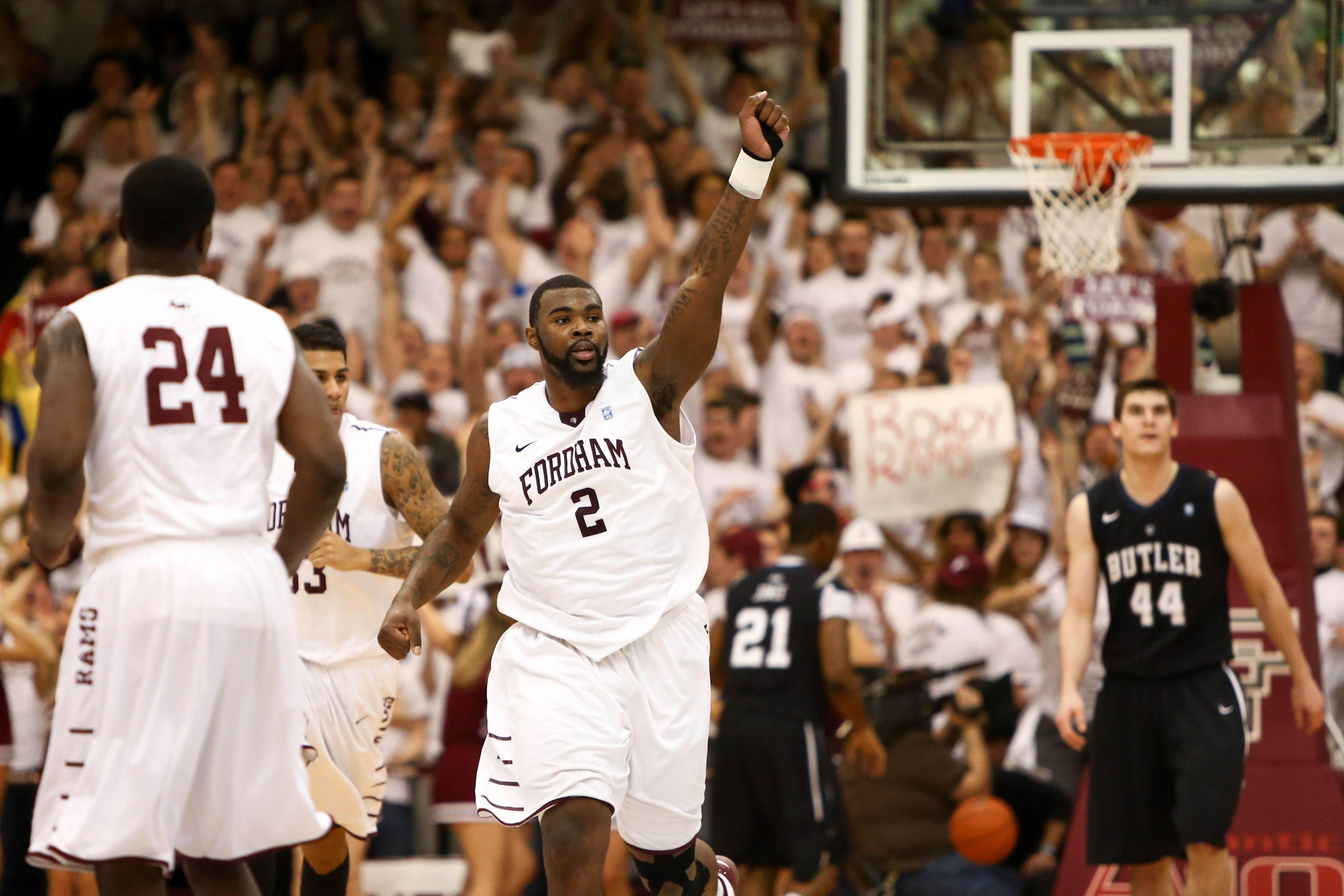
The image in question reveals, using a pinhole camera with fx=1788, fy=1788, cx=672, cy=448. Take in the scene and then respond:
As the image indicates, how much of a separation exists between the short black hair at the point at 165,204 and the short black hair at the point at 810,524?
5481 mm

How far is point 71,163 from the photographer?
15.2 meters

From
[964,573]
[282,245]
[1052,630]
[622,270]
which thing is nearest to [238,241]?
[282,245]

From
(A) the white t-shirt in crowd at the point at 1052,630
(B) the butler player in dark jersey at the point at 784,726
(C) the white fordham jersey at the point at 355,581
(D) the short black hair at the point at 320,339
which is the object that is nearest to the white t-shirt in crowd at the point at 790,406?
(A) the white t-shirt in crowd at the point at 1052,630

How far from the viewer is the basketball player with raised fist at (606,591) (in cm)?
613

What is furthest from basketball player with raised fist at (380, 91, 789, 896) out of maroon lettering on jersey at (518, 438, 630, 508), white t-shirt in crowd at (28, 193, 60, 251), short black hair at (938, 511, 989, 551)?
white t-shirt in crowd at (28, 193, 60, 251)

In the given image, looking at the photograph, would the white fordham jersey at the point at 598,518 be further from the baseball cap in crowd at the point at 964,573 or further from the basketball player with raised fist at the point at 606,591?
the baseball cap in crowd at the point at 964,573

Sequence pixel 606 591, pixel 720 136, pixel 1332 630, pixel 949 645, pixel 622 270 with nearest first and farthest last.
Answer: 1. pixel 606 591
2. pixel 1332 630
3. pixel 949 645
4. pixel 622 270
5. pixel 720 136

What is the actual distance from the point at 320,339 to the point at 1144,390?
3683 millimetres

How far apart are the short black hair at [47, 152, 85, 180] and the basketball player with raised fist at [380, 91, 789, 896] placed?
988cm

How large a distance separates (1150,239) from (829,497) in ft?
11.7

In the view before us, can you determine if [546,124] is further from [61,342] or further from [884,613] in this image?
[61,342]

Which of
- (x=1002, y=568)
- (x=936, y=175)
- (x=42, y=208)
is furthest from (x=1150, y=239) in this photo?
(x=42, y=208)

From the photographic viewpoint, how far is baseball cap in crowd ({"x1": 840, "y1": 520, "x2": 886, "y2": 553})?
11336 mm

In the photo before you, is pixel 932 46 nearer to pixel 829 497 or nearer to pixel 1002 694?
pixel 829 497
